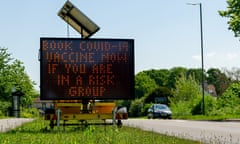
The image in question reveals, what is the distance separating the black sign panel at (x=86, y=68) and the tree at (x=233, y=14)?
1130 inches

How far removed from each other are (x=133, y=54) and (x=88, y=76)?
157 centimetres

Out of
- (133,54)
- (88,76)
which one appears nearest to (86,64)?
(88,76)

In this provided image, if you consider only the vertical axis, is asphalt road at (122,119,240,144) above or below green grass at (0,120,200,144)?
below

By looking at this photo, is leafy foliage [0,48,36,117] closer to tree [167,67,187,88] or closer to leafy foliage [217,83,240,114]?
leafy foliage [217,83,240,114]

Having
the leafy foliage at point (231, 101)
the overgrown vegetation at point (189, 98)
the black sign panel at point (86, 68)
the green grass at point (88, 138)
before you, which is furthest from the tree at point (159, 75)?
the green grass at point (88, 138)

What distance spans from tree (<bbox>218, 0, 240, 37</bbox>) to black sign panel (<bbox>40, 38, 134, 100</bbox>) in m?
28.7

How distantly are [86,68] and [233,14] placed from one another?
30.5 meters

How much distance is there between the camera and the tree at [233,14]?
152 feet

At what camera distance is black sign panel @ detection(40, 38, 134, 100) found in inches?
717

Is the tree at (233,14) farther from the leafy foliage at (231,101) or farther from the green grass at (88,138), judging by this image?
the green grass at (88,138)

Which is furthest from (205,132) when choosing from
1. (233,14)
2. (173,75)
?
(173,75)

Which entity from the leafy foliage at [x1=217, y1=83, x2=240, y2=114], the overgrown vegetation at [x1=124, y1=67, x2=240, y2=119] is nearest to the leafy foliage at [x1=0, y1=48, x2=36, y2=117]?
the overgrown vegetation at [x1=124, y1=67, x2=240, y2=119]

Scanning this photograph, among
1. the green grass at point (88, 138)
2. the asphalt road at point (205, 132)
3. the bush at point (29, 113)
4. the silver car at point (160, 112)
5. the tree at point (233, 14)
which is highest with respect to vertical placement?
the tree at point (233, 14)

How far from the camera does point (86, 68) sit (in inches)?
724
